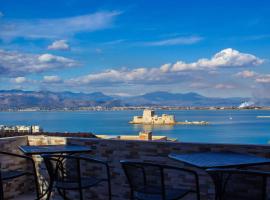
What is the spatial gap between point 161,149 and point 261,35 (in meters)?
79.5

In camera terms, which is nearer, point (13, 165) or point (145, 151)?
point (145, 151)

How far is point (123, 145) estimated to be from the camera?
5.88 meters

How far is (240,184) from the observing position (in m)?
3.46

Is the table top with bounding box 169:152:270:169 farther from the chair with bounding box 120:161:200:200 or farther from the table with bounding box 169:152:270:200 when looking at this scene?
the chair with bounding box 120:161:200:200

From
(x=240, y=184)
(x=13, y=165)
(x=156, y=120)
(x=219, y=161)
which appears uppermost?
(x=219, y=161)

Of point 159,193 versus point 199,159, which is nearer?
point 159,193

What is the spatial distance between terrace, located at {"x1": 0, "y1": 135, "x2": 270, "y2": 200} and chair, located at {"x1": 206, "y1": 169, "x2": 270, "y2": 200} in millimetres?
1315

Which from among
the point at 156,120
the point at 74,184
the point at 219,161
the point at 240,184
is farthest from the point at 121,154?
the point at 156,120

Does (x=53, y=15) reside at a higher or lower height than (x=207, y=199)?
higher

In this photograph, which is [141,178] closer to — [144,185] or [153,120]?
[144,185]

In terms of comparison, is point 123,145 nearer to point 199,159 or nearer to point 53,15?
point 199,159

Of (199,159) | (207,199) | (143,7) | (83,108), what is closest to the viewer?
(199,159)

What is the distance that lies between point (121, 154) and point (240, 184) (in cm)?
266

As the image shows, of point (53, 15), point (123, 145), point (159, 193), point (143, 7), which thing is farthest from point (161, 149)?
point (143, 7)
